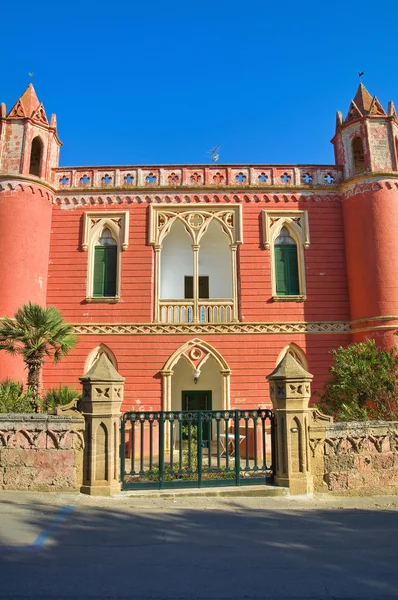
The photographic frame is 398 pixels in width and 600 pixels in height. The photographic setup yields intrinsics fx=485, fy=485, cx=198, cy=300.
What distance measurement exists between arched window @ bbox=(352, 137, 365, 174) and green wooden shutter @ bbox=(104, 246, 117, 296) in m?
9.27

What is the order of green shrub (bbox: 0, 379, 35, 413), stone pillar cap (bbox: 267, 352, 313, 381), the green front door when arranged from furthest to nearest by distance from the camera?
the green front door, green shrub (bbox: 0, 379, 35, 413), stone pillar cap (bbox: 267, 352, 313, 381)

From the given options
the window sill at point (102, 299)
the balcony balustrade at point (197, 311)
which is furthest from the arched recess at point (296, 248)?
the window sill at point (102, 299)

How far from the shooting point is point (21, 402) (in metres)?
11.3

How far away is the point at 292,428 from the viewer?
28.4 feet

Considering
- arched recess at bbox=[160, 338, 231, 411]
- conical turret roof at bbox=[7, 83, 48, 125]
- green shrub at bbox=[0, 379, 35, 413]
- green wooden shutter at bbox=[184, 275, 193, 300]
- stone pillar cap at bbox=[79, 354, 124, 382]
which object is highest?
conical turret roof at bbox=[7, 83, 48, 125]

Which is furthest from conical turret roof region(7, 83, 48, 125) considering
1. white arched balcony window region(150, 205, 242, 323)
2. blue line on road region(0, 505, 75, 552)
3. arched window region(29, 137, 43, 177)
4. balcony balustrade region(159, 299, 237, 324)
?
blue line on road region(0, 505, 75, 552)

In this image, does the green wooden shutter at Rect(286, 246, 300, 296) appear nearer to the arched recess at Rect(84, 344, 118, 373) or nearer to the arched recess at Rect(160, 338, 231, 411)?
the arched recess at Rect(160, 338, 231, 411)

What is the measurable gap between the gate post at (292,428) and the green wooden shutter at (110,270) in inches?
362

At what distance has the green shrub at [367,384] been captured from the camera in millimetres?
11800

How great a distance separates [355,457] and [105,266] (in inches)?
439

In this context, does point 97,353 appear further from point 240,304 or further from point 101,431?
point 101,431

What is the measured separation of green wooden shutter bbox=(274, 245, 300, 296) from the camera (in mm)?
16828

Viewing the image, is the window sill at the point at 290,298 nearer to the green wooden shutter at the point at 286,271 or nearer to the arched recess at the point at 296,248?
the arched recess at the point at 296,248

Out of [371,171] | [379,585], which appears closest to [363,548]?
[379,585]
